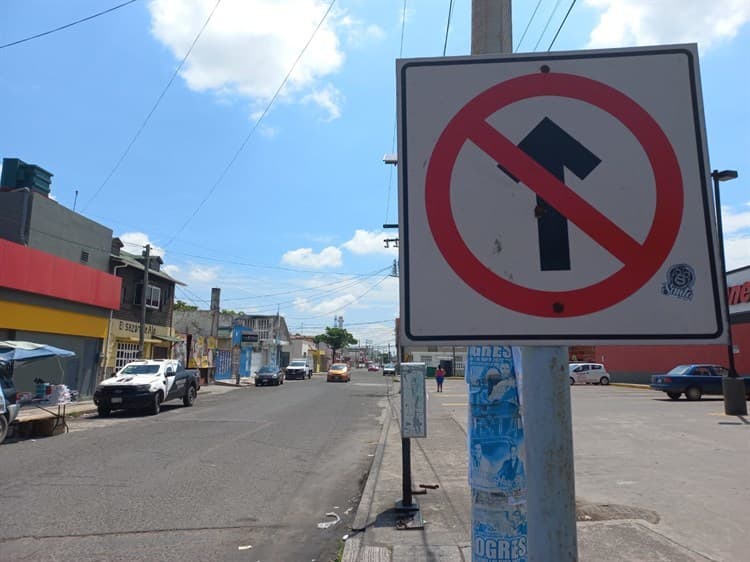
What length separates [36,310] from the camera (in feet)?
64.0

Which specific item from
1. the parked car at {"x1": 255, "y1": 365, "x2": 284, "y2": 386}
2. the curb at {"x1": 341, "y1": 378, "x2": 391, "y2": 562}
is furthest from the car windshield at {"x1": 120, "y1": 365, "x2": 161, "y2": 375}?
the parked car at {"x1": 255, "y1": 365, "x2": 284, "y2": 386}

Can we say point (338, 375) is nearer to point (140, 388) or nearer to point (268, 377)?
point (268, 377)

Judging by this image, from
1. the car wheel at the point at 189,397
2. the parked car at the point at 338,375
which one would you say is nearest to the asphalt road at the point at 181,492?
the car wheel at the point at 189,397

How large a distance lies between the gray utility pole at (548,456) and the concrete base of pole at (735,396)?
18067mm

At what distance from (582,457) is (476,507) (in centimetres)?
780

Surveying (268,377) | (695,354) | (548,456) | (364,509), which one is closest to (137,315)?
(268,377)

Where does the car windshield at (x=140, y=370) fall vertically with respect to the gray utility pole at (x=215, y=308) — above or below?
below

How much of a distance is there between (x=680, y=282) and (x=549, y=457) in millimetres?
591

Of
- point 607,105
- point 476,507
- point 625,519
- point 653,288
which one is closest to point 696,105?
point 607,105

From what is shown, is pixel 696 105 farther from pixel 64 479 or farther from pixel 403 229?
pixel 64 479

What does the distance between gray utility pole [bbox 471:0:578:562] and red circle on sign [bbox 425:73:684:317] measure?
0.18 metres

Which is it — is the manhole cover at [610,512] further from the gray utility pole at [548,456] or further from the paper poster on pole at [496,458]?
the gray utility pole at [548,456]

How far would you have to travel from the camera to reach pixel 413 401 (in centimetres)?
709

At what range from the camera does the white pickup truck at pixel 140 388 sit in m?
16.6
